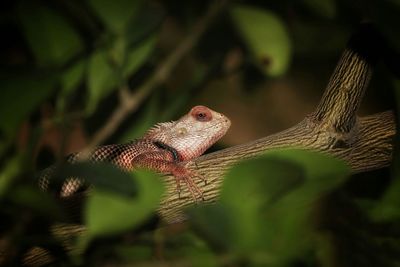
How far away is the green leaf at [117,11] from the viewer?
49cm

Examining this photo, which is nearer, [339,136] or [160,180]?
[160,180]

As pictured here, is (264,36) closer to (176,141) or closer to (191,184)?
(191,184)

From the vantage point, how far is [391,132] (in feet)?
4.10

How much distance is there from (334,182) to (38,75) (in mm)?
278

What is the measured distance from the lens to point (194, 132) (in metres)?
2.09

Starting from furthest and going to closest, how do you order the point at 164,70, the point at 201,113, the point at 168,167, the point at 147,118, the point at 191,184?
the point at 201,113 < the point at 168,167 < the point at 191,184 < the point at 147,118 < the point at 164,70

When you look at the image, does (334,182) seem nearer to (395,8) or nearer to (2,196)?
(395,8)

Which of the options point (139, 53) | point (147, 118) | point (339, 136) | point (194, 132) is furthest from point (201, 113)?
point (139, 53)

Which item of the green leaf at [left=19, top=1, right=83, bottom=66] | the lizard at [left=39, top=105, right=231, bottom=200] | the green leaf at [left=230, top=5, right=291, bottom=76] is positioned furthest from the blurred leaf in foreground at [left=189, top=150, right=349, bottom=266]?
the lizard at [left=39, top=105, right=231, bottom=200]

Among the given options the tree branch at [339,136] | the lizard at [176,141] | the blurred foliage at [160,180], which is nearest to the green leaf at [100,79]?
the blurred foliage at [160,180]

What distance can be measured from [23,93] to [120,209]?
14cm

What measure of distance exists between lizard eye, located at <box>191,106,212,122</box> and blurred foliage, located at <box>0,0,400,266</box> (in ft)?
4.23

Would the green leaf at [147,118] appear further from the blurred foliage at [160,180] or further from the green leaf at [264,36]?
the green leaf at [264,36]

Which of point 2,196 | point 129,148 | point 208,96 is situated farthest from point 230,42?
point 208,96
